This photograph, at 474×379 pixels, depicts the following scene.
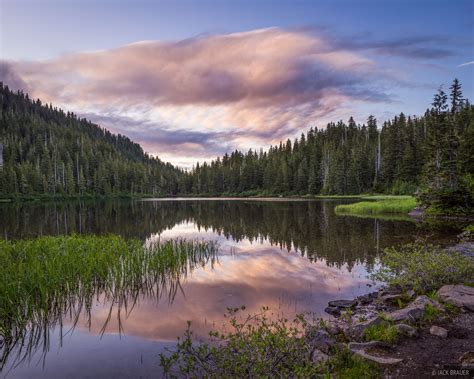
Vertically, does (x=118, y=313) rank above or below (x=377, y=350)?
below

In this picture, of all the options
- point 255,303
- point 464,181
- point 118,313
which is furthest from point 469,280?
point 464,181

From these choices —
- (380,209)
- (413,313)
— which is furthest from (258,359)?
(380,209)

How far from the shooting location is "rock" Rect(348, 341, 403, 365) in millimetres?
5811

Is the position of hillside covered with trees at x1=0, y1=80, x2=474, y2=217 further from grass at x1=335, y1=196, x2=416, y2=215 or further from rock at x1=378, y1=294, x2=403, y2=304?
rock at x1=378, y1=294, x2=403, y2=304

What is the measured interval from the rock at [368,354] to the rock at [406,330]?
694 millimetres

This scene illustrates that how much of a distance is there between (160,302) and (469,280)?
34.0 ft

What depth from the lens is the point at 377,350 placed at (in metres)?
6.32

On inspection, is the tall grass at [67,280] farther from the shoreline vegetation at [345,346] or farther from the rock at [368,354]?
the rock at [368,354]

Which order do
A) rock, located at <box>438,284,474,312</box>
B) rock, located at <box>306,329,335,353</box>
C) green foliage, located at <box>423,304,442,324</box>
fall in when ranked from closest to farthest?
rock, located at <box>306,329,335,353</box>, green foliage, located at <box>423,304,442,324</box>, rock, located at <box>438,284,474,312</box>

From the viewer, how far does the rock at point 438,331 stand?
6707mm

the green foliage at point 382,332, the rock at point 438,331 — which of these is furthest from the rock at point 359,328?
the rock at point 438,331

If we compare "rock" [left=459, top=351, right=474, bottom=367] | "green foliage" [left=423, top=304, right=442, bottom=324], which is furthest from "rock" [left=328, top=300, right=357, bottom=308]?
"rock" [left=459, top=351, right=474, bottom=367]

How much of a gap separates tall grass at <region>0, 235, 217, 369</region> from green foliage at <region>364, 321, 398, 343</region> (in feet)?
24.5

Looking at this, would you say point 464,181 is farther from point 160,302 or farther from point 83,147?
point 83,147
